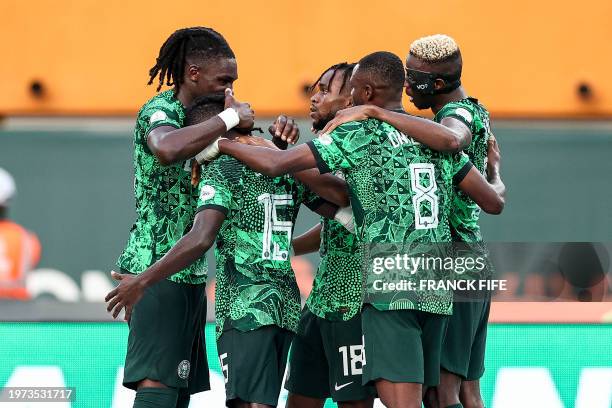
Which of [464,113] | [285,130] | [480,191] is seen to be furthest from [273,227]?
[464,113]

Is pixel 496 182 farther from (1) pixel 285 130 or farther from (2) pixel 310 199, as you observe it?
(1) pixel 285 130

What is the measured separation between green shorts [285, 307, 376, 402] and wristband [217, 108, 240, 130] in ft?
3.08

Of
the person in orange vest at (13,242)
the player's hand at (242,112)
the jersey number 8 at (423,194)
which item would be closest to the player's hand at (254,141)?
the player's hand at (242,112)

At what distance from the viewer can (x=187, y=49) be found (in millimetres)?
4938

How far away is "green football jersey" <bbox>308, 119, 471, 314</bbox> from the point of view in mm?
4277

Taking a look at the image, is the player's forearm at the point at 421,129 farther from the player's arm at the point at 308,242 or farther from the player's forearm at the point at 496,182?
the player's arm at the point at 308,242

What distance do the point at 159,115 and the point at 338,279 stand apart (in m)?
1.01

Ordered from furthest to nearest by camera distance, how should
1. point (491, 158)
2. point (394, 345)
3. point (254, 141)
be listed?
point (491, 158) < point (254, 141) < point (394, 345)

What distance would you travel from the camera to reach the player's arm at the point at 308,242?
538 centimetres

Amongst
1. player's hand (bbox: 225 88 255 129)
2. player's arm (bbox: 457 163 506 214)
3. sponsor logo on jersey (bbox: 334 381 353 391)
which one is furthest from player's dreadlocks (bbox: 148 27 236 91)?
sponsor logo on jersey (bbox: 334 381 353 391)

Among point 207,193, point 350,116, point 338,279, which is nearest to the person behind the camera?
point 350,116

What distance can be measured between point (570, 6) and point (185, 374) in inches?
220

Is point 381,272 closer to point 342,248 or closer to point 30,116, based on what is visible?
point 342,248

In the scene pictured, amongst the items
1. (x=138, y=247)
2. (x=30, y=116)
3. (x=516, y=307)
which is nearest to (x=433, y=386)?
(x=138, y=247)
